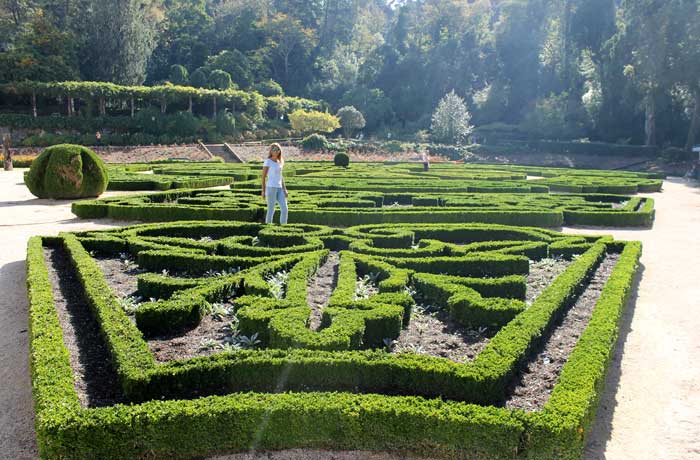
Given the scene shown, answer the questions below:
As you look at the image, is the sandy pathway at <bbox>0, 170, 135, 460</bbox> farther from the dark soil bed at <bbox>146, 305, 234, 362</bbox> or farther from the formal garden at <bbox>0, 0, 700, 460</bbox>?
the dark soil bed at <bbox>146, 305, 234, 362</bbox>

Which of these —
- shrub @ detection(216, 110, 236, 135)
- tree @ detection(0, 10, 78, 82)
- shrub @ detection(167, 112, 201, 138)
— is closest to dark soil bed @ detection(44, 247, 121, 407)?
shrub @ detection(167, 112, 201, 138)

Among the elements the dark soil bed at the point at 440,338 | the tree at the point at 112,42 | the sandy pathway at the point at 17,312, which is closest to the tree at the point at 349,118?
the tree at the point at 112,42

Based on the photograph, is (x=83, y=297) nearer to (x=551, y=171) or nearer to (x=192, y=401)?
(x=192, y=401)

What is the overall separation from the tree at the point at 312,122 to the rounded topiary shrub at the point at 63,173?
33041 mm

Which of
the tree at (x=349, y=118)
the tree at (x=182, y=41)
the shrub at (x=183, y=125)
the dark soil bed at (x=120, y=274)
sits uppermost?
the tree at (x=182, y=41)

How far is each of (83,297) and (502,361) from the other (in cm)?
410

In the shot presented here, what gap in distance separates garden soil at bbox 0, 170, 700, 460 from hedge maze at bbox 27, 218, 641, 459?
0.99 ft

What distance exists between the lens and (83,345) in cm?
469

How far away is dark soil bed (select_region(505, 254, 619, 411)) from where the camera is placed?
159 inches

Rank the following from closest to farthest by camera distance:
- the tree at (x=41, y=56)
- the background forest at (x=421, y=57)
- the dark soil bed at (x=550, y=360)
Answer: the dark soil bed at (x=550, y=360) → the background forest at (x=421, y=57) → the tree at (x=41, y=56)

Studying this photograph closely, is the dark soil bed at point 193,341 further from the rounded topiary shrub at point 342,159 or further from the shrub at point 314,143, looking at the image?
the shrub at point 314,143

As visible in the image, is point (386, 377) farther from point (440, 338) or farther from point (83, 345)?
point (83, 345)

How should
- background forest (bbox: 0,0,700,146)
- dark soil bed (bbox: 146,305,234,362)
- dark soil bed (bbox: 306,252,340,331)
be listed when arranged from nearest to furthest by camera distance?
dark soil bed (bbox: 146,305,234,362) → dark soil bed (bbox: 306,252,340,331) → background forest (bbox: 0,0,700,146)

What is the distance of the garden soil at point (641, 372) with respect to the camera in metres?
3.84
